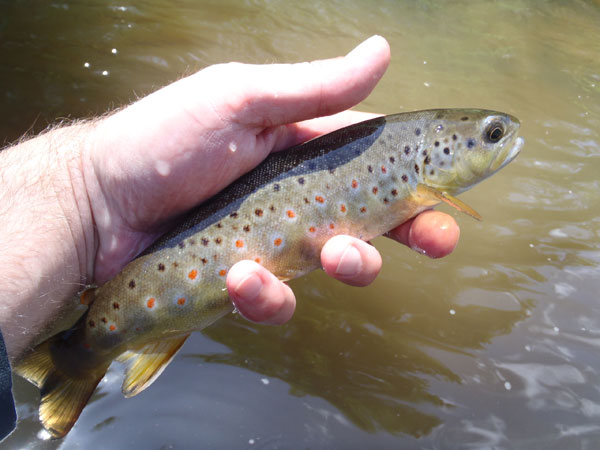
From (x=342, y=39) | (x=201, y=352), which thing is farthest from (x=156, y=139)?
(x=342, y=39)

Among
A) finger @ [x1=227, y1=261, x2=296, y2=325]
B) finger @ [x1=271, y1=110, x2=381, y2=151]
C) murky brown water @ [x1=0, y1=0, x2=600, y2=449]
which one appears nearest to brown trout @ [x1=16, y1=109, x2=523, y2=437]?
finger @ [x1=227, y1=261, x2=296, y2=325]

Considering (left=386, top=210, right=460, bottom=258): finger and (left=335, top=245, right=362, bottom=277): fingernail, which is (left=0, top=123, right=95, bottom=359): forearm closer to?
(left=335, top=245, right=362, bottom=277): fingernail

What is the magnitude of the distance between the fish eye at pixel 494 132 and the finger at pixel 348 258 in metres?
0.72

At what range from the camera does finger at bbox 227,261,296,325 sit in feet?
6.39

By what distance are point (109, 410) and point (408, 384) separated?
1.53m

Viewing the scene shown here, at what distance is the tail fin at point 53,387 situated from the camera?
2098 mm

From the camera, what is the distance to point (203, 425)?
245 centimetres

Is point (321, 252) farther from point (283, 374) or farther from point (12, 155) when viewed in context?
point (12, 155)

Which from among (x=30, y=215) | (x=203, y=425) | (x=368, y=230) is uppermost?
(x=368, y=230)

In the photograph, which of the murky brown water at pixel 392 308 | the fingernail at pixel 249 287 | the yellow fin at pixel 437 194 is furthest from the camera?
the murky brown water at pixel 392 308

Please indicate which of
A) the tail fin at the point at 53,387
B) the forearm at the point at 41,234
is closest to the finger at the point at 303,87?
the forearm at the point at 41,234

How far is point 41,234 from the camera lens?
7.73 feet

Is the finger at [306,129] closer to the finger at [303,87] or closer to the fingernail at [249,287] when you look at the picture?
the finger at [303,87]

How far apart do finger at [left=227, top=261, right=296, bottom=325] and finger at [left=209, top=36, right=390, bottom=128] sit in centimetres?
67
